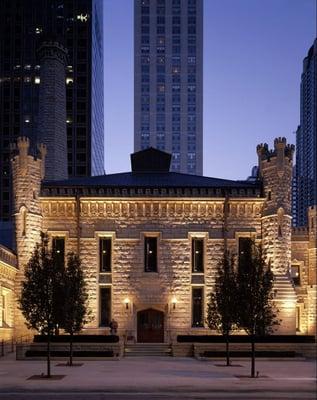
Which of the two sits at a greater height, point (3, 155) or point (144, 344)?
point (3, 155)

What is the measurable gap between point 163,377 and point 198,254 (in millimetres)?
24406

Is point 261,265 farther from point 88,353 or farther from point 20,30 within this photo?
point 20,30

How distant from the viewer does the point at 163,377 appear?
3222 cm

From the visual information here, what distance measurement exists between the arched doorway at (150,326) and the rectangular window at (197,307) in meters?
2.35

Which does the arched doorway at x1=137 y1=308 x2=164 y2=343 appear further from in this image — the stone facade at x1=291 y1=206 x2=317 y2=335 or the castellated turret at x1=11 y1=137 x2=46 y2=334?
the stone facade at x1=291 y1=206 x2=317 y2=335

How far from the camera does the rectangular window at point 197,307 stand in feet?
182

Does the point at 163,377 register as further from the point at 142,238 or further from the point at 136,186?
the point at 136,186

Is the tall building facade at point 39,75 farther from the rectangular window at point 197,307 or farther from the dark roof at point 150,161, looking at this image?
the rectangular window at point 197,307

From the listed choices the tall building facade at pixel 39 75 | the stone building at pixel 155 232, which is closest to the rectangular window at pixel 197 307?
the stone building at pixel 155 232

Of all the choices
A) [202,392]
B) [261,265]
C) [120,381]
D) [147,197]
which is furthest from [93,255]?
[202,392]

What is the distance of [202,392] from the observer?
2678 centimetres

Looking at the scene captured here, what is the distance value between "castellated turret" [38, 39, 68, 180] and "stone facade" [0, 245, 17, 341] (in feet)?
77.8

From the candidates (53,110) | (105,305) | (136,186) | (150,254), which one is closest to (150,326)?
(105,305)

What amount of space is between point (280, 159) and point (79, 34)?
396 ft
